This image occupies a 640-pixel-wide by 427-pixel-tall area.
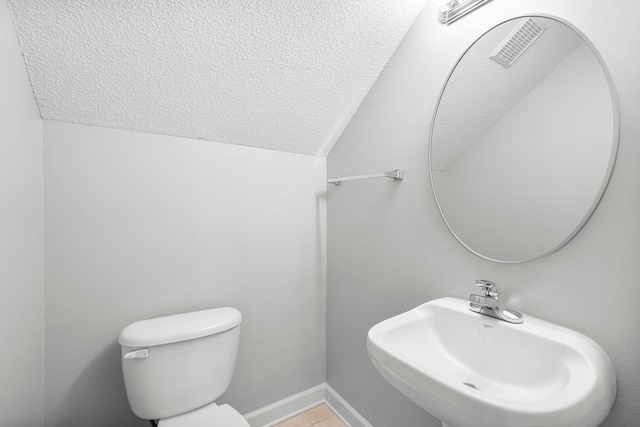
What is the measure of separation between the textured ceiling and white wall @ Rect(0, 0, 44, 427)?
11 cm

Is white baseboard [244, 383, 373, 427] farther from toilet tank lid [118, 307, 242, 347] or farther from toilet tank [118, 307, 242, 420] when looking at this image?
toilet tank lid [118, 307, 242, 347]

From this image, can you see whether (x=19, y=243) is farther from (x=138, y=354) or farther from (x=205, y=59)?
(x=205, y=59)

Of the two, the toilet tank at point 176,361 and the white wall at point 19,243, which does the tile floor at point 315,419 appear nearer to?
the toilet tank at point 176,361

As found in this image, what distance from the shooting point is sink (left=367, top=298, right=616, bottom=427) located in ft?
1.79

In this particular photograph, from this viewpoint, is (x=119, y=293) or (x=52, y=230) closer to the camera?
(x=52, y=230)

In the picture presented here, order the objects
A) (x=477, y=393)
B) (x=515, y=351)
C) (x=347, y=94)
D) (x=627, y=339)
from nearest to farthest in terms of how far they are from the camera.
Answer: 1. (x=477, y=393)
2. (x=627, y=339)
3. (x=515, y=351)
4. (x=347, y=94)

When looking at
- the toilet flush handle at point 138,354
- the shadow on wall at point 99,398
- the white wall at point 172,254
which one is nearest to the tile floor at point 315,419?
the white wall at point 172,254

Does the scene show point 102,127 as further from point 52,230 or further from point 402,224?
point 402,224

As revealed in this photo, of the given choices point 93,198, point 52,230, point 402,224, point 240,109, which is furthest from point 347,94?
point 52,230

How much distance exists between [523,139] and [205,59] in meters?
1.19

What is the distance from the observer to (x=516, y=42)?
89 cm

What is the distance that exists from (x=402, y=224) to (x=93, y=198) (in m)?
1.33

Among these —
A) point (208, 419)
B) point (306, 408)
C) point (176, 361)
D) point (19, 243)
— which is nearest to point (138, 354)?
point (176, 361)

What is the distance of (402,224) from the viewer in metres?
1.25
